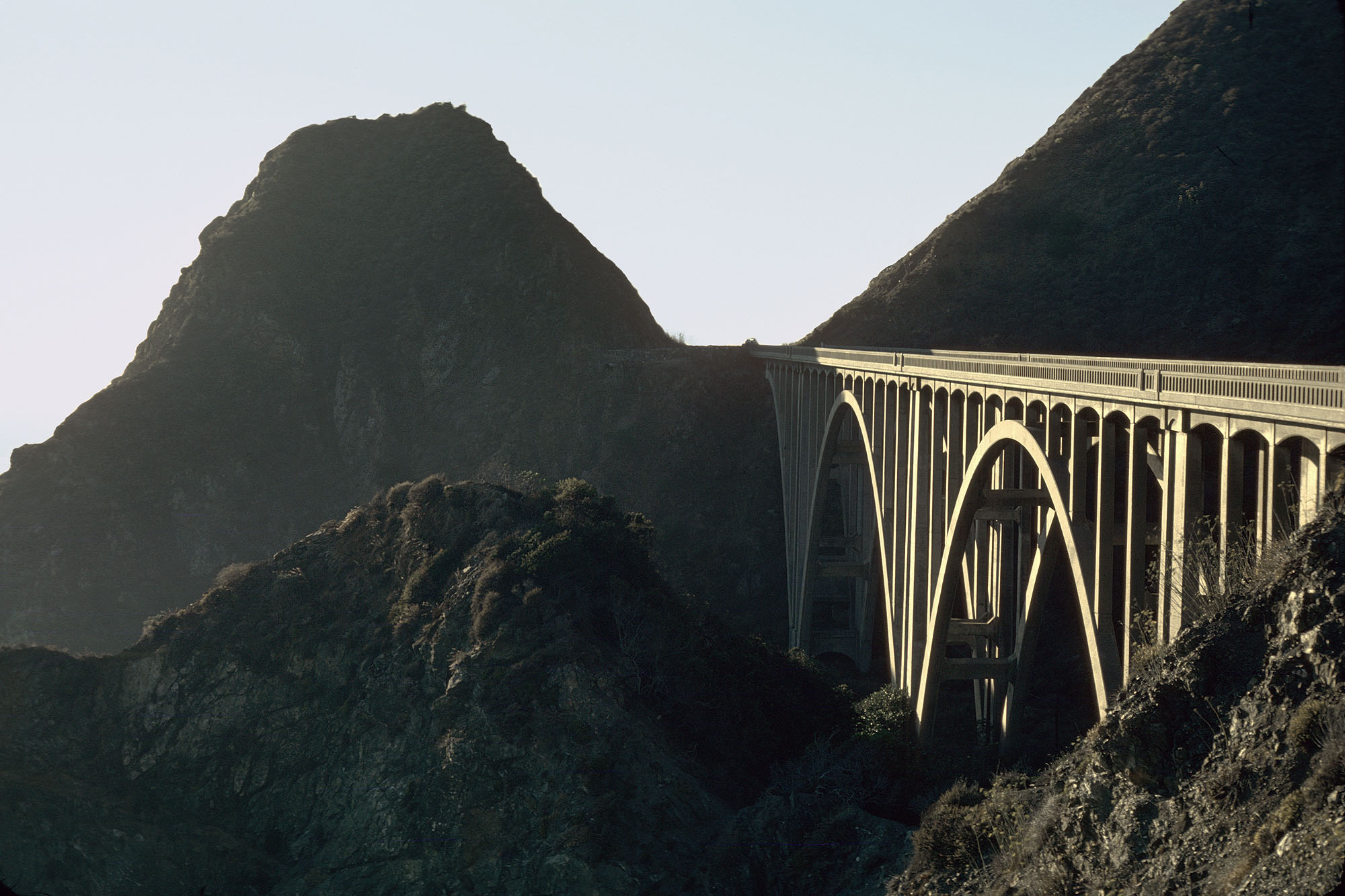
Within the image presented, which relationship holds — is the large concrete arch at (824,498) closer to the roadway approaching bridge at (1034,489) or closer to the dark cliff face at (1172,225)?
the roadway approaching bridge at (1034,489)

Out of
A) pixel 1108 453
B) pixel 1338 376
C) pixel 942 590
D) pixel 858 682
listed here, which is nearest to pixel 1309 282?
pixel 858 682

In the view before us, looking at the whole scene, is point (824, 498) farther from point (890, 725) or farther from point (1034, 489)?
point (1034, 489)

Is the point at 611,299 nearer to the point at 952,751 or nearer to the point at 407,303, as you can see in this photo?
the point at 407,303

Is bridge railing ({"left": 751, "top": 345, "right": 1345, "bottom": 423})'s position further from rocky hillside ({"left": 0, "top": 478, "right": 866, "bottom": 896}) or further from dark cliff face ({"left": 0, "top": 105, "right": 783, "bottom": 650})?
dark cliff face ({"left": 0, "top": 105, "right": 783, "bottom": 650})

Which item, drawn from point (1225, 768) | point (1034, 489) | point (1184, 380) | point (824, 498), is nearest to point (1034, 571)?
point (1034, 489)

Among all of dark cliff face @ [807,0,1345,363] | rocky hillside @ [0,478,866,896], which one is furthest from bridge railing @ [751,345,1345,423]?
dark cliff face @ [807,0,1345,363]

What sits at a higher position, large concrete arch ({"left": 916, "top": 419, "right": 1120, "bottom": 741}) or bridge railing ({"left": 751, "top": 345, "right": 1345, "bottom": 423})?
bridge railing ({"left": 751, "top": 345, "right": 1345, "bottom": 423})

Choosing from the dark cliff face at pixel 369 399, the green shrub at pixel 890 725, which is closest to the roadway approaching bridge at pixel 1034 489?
the green shrub at pixel 890 725

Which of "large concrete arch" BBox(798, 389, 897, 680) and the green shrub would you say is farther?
"large concrete arch" BBox(798, 389, 897, 680)
